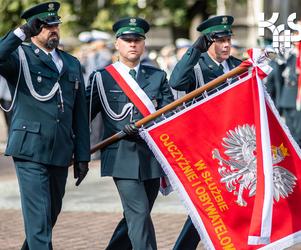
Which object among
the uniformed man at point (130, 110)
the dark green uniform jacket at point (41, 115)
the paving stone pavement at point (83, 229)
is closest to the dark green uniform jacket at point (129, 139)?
the uniformed man at point (130, 110)

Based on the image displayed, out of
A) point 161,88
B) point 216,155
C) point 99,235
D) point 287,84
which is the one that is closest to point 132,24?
point 161,88

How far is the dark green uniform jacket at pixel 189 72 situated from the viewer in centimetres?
767

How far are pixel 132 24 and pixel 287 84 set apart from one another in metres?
10.4

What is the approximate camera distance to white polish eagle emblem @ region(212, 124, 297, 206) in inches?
294

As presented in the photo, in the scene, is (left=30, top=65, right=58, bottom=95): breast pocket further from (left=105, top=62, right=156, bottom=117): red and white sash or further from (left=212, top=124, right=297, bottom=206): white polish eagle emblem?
(left=212, top=124, right=297, bottom=206): white polish eagle emblem

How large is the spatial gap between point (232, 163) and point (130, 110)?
803 mm

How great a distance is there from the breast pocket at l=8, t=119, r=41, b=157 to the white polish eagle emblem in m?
1.18

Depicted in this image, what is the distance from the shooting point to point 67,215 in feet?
36.6

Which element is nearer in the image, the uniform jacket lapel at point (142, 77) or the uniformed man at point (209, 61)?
the uniform jacket lapel at point (142, 77)

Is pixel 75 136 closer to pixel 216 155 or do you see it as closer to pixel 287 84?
pixel 216 155

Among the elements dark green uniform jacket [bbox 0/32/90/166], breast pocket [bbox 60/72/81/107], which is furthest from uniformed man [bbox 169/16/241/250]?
dark green uniform jacket [bbox 0/32/90/166]

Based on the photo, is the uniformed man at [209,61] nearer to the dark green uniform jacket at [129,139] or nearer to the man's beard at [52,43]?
the dark green uniform jacket at [129,139]

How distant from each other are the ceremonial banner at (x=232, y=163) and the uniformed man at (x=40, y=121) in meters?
0.59

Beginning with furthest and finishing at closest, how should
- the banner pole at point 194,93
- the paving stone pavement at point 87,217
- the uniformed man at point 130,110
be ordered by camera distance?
the paving stone pavement at point 87,217
the uniformed man at point 130,110
the banner pole at point 194,93
